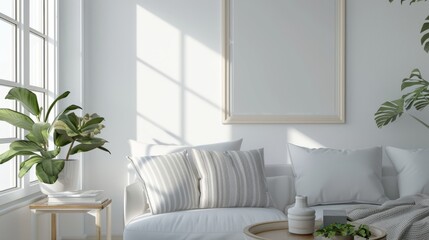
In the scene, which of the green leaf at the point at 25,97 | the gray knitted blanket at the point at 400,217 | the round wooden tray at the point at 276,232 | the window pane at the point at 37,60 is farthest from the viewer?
the window pane at the point at 37,60

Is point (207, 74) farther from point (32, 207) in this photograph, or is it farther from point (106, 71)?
point (32, 207)

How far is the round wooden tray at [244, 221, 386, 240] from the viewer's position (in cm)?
338

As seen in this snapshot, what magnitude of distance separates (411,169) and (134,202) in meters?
2.21

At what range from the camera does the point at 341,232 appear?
10.3ft

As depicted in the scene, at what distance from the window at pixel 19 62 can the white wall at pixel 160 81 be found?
0.49 metres

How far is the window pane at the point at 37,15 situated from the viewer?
5119 millimetres

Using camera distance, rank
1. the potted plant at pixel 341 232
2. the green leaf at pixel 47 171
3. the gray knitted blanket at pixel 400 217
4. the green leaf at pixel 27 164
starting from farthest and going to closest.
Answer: the green leaf at pixel 47 171 < the green leaf at pixel 27 164 < the gray knitted blanket at pixel 400 217 < the potted plant at pixel 341 232

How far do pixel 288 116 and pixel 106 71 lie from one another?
5.40ft

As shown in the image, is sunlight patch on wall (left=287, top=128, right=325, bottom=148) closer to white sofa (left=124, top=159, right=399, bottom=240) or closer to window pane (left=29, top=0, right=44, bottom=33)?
white sofa (left=124, top=159, right=399, bottom=240)

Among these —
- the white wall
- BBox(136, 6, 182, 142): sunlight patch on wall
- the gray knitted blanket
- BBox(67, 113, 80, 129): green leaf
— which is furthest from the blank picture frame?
BBox(67, 113, 80, 129): green leaf

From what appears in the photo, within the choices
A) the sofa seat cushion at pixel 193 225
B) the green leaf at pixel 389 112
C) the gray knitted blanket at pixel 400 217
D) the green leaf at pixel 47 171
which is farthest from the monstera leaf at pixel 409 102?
the green leaf at pixel 47 171

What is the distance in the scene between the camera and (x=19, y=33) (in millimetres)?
4512

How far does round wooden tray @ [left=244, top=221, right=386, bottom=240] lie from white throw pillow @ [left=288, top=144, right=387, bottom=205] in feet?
4.01

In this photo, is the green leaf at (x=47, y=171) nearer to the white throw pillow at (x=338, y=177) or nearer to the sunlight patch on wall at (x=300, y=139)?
the white throw pillow at (x=338, y=177)
